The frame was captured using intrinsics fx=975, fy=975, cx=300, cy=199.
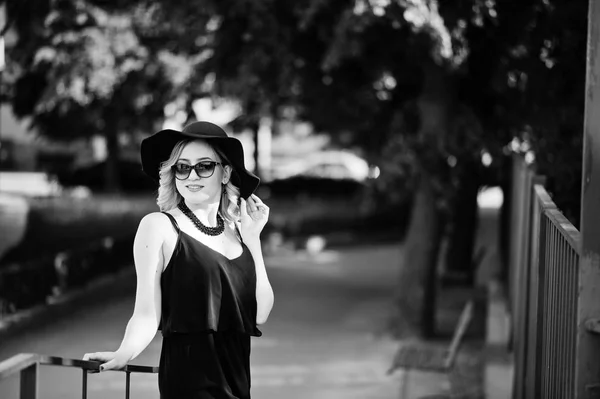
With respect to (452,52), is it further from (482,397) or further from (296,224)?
(296,224)

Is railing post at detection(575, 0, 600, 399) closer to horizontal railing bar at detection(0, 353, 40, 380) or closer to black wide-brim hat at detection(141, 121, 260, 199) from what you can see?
black wide-brim hat at detection(141, 121, 260, 199)

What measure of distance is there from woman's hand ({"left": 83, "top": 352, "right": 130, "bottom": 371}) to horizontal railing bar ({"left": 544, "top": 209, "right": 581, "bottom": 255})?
1.78 m

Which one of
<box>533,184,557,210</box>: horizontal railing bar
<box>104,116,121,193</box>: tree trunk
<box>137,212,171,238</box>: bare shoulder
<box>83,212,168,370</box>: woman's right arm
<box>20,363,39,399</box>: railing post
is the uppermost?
<box>104,116,121,193</box>: tree trunk

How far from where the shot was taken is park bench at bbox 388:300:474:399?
997cm

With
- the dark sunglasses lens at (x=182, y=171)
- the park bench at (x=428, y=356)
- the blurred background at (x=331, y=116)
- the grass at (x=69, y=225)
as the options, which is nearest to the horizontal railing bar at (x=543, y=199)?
the blurred background at (x=331, y=116)

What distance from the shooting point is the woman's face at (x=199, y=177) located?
405 cm

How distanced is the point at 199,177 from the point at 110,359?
2.69 feet

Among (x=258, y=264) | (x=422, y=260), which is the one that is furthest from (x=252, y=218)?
(x=422, y=260)

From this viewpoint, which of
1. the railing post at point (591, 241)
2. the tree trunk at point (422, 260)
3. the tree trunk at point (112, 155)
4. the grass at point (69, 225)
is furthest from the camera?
the tree trunk at point (112, 155)

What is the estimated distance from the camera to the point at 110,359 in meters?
3.91

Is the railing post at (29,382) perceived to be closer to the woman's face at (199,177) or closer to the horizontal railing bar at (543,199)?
the woman's face at (199,177)

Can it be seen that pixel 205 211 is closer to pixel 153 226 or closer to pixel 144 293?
pixel 153 226

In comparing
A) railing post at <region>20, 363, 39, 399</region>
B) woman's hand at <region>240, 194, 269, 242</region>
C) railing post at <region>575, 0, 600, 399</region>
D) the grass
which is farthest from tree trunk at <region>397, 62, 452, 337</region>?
railing post at <region>575, 0, 600, 399</region>

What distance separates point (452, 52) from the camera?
954cm
